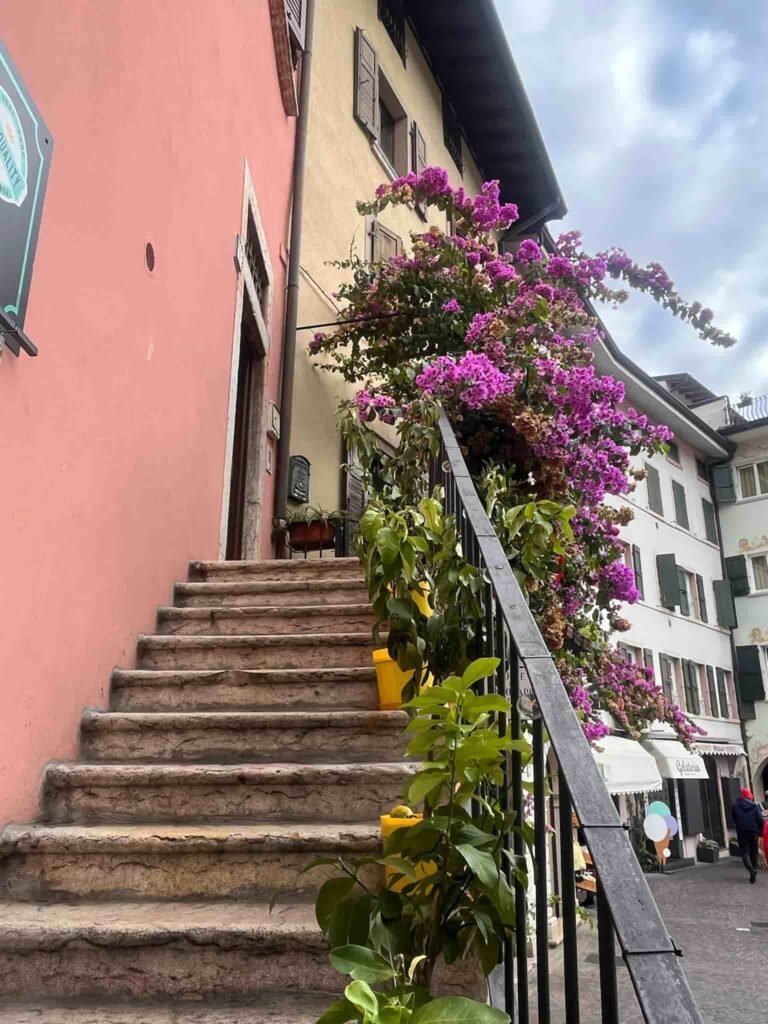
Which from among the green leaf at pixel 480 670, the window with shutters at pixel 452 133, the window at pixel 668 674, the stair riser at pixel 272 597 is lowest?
the green leaf at pixel 480 670

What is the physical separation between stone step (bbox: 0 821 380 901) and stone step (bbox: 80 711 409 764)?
449mm

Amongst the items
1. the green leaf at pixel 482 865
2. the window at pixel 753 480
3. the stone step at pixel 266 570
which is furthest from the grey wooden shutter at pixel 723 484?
the green leaf at pixel 482 865

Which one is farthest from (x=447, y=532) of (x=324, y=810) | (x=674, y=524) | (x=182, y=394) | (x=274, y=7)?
(x=674, y=524)

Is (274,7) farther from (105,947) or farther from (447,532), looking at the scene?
(105,947)

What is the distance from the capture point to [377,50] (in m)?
9.84

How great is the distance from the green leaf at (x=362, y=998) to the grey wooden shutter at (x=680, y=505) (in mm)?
19418

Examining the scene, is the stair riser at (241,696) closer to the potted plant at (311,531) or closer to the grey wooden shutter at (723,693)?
the potted plant at (311,531)

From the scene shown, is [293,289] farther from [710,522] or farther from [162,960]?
[710,522]

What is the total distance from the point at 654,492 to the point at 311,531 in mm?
13681

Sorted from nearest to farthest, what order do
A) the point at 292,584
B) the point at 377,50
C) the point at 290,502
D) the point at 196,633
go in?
the point at 196,633 → the point at 292,584 → the point at 290,502 → the point at 377,50

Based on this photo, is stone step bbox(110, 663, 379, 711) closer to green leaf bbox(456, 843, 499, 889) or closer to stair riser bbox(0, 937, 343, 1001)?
stair riser bbox(0, 937, 343, 1001)

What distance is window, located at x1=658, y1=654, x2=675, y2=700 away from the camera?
16.5m

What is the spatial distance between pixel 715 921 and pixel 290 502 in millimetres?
6664

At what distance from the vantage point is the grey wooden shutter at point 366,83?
923cm
